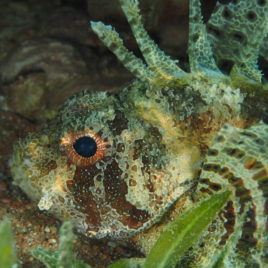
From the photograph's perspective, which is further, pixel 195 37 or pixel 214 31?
pixel 214 31

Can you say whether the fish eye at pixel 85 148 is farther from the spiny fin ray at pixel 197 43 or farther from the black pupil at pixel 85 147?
the spiny fin ray at pixel 197 43

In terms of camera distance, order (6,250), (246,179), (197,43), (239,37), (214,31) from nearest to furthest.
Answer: (6,250) < (246,179) < (197,43) < (239,37) < (214,31)

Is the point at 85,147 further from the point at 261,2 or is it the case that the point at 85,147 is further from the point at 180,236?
the point at 261,2

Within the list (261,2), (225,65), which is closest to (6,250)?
(225,65)

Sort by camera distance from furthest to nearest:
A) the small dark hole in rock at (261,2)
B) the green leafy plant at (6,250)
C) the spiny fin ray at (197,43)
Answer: the small dark hole in rock at (261,2)
the spiny fin ray at (197,43)
the green leafy plant at (6,250)

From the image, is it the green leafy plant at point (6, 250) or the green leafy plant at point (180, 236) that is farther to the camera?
the green leafy plant at point (180, 236)

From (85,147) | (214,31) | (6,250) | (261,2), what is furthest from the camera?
(214,31)

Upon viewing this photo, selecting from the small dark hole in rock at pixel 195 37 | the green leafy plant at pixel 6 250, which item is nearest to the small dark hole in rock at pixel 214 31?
the small dark hole in rock at pixel 195 37

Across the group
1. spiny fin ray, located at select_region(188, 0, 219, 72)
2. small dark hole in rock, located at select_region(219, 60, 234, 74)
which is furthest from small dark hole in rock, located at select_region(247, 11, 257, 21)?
spiny fin ray, located at select_region(188, 0, 219, 72)

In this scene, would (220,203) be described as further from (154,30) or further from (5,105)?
(5,105)
